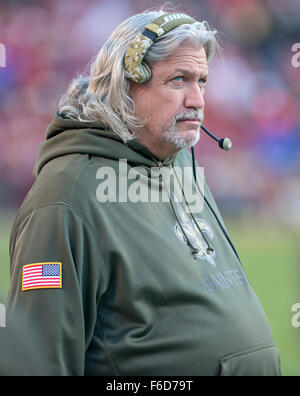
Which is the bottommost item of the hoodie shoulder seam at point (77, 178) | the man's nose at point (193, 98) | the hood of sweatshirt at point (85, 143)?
the hoodie shoulder seam at point (77, 178)

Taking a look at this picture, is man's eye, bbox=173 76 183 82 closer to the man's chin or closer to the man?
the man

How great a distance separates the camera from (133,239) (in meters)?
1.55

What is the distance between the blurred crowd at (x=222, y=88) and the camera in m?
7.32

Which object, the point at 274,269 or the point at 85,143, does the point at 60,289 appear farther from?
the point at 274,269

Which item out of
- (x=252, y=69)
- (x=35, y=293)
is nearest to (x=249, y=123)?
(x=252, y=69)

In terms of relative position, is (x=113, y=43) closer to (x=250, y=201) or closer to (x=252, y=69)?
(x=250, y=201)

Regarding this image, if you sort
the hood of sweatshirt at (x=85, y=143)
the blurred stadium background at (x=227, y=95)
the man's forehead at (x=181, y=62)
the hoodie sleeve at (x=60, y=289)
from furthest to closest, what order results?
the blurred stadium background at (x=227, y=95) → the man's forehead at (x=181, y=62) → the hood of sweatshirt at (x=85, y=143) → the hoodie sleeve at (x=60, y=289)

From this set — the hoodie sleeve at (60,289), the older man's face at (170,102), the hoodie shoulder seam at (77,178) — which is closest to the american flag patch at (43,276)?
the hoodie sleeve at (60,289)

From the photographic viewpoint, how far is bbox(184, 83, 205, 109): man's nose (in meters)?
1.75

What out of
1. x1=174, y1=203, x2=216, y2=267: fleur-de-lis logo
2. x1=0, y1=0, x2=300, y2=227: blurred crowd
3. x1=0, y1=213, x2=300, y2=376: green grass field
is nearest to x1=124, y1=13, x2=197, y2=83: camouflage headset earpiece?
x1=174, y1=203, x2=216, y2=267: fleur-de-lis logo

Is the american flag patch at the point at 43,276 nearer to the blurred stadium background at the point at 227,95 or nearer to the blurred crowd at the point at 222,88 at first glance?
the blurred stadium background at the point at 227,95

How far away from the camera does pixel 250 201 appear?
24.5ft
